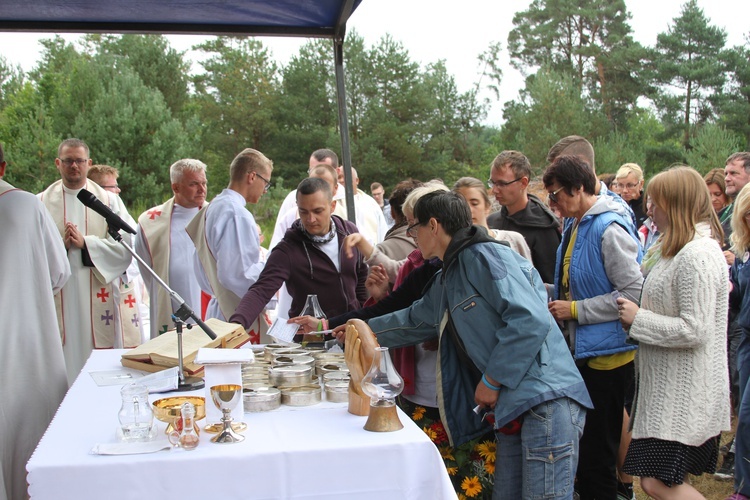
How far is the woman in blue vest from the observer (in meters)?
3.20

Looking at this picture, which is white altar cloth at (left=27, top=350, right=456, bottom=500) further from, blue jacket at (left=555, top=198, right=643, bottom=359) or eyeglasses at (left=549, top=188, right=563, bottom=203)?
eyeglasses at (left=549, top=188, right=563, bottom=203)

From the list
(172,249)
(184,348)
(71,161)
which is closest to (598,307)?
(184,348)

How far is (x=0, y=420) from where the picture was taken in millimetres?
2836

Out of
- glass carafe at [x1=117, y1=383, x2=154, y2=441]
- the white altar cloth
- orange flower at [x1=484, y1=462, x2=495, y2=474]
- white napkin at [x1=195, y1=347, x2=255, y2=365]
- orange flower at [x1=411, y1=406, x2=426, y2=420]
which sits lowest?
orange flower at [x1=484, y1=462, x2=495, y2=474]

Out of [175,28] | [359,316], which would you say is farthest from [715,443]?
[175,28]

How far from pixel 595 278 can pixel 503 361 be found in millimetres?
1055

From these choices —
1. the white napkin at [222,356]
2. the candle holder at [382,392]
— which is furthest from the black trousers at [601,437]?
the white napkin at [222,356]

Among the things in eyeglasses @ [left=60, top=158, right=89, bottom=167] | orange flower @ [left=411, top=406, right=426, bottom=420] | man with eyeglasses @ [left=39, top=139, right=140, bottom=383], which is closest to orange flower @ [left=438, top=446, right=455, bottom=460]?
orange flower @ [left=411, top=406, right=426, bottom=420]

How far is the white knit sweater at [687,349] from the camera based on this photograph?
273 centimetres

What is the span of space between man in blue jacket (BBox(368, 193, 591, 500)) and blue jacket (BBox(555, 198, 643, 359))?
2.34 feet

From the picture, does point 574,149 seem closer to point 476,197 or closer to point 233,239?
point 476,197

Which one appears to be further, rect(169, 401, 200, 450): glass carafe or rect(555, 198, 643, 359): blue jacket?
rect(555, 198, 643, 359): blue jacket

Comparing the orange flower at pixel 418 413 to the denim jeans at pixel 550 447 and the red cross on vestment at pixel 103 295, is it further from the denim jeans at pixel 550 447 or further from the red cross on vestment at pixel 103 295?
the red cross on vestment at pixel 103 295

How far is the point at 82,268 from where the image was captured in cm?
489
